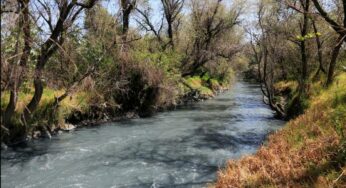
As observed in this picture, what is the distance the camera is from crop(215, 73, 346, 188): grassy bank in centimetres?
823

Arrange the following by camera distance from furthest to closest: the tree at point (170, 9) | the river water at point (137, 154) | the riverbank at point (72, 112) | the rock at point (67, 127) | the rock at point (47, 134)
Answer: the tree at point (170, 9) → the rock at point (67, 127) → the rock at point (47, 134) → the riverbank at point (72, 112) → the river water at point (137, 154)

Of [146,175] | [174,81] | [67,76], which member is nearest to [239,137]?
[146,175]

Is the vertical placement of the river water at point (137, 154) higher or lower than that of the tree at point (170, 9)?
lower

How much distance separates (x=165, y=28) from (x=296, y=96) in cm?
1893

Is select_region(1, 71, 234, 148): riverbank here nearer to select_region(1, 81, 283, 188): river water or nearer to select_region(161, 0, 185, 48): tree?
select_region(1, 81, 283, 188): river water

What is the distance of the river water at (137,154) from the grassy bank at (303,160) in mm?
1607

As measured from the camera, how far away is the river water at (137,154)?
451 inches

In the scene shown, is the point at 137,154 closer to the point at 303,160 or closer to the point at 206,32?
the point at 303,160

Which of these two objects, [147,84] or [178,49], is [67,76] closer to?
[147,84]

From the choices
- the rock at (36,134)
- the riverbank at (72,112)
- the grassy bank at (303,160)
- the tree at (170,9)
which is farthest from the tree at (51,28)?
the tree at (170,9)

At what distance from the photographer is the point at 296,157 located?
32.1 feet

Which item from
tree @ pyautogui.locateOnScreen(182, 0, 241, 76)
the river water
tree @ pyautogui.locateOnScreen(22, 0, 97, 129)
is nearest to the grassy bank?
the river water

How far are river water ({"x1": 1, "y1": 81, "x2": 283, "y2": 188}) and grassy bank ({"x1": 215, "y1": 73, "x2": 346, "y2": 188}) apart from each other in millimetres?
1607

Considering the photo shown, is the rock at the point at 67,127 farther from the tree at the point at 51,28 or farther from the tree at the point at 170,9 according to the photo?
the tree at the point at 170,9
